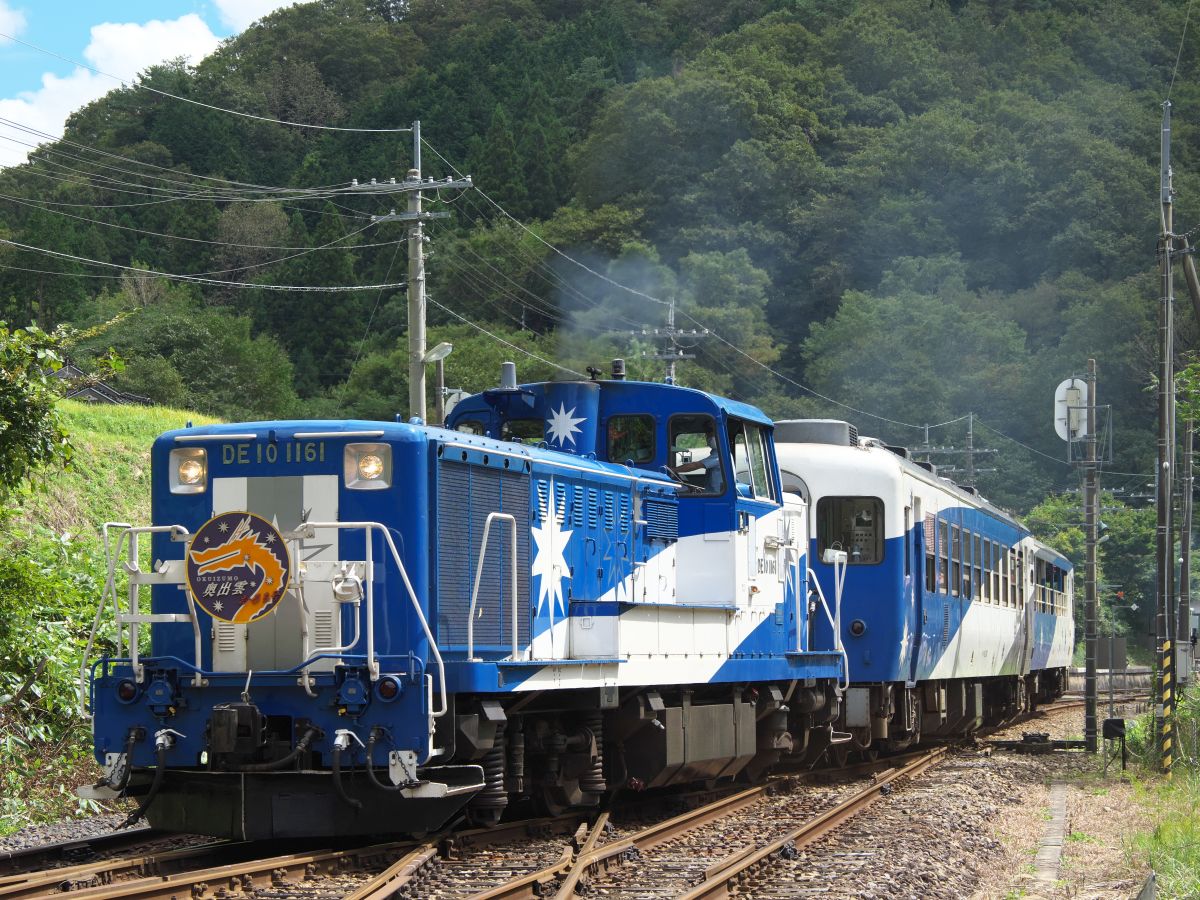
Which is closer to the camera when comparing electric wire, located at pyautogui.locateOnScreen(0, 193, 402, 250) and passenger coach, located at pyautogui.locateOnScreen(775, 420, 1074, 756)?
passenger coach, located at pyautogui.locateOnScreen(775, 420, 1074, 756)

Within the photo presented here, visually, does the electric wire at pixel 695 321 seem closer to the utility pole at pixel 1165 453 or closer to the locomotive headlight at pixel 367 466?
the utility pole at pixel 1165 453

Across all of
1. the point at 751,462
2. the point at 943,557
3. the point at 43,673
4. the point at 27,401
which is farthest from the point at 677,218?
the point at 27,401

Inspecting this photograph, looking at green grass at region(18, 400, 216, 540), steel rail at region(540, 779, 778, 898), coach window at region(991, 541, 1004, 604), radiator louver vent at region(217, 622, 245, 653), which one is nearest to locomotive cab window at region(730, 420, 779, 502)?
steel rail at region(540, 779, 778, 898)

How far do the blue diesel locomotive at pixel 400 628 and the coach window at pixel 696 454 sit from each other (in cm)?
7

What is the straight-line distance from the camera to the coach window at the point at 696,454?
11.7 meters

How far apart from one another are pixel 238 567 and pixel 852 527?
869 cm

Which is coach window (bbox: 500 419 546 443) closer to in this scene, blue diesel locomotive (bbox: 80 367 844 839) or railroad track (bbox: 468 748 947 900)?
blue diesel locomotive (bbox: 80 367 844 839)

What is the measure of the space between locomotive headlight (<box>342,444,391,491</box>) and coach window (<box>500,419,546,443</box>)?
2.83 meters

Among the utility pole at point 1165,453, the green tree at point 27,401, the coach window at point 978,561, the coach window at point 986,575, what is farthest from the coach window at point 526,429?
the coach window at point 986,575

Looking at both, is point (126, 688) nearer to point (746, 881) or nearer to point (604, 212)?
point (746, 881)

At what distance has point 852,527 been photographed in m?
15.6

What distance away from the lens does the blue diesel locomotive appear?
26.7 ft

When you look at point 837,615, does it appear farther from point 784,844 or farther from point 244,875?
point 244,875

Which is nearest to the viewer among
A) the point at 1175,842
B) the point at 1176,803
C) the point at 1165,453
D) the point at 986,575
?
the point at 1175,842
